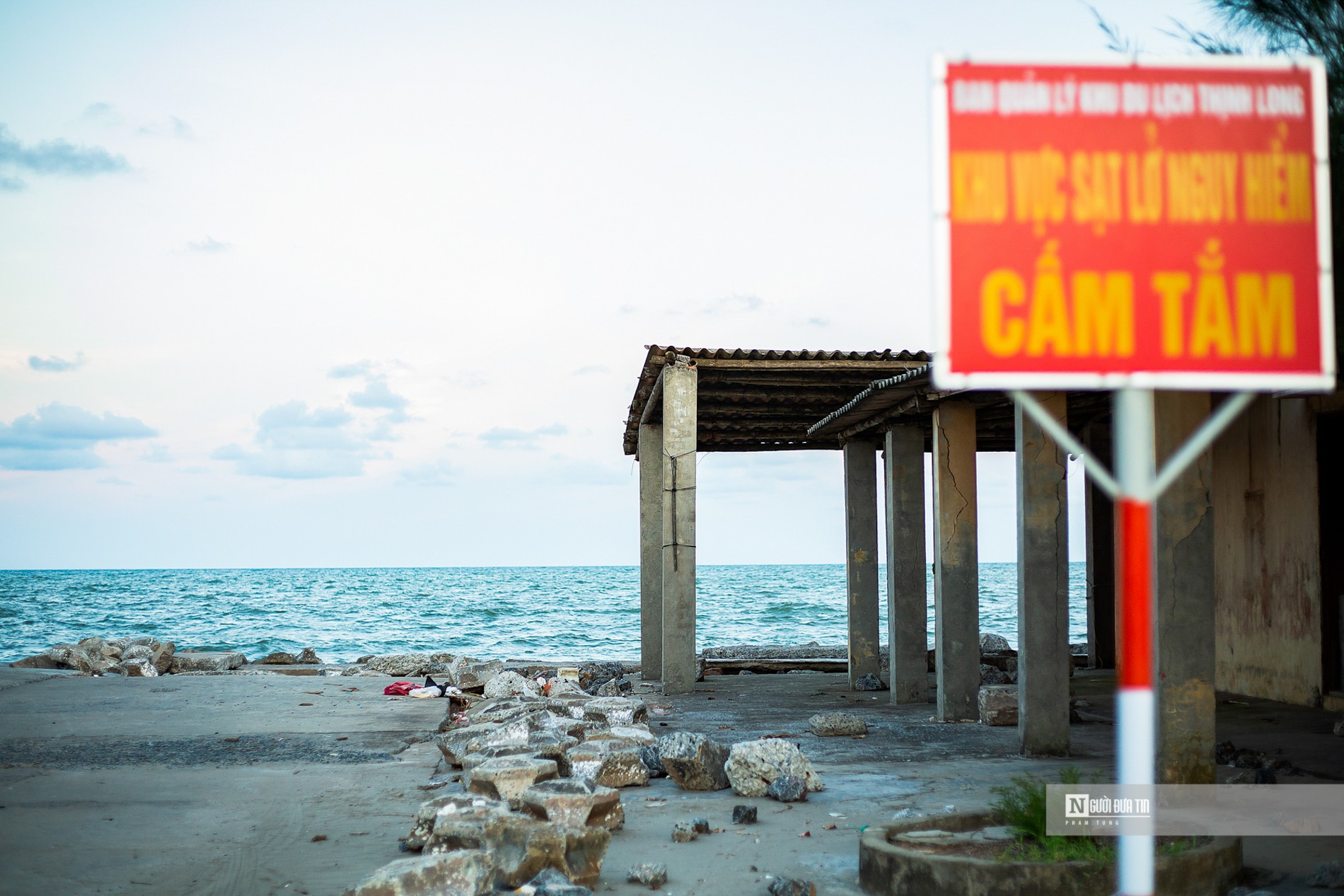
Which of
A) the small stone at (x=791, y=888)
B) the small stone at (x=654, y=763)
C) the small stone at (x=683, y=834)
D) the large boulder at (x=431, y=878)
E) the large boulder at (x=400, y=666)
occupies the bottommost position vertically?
the large boulder at (x=400, y=666)

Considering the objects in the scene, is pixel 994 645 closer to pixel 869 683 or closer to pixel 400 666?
pixel 869 683

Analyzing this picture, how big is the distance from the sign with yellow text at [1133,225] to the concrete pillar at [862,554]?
1280 cm

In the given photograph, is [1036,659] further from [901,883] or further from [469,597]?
[469,597]

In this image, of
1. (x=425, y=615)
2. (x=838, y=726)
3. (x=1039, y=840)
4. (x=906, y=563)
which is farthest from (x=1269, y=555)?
(x=425, y=615)

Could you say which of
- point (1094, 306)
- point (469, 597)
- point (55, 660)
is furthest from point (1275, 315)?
point (469, 597)

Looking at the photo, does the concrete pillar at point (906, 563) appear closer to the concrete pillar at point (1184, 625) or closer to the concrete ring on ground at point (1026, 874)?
the concrete pillar at point (1184, 625)

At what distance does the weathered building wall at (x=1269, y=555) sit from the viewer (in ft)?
39.1

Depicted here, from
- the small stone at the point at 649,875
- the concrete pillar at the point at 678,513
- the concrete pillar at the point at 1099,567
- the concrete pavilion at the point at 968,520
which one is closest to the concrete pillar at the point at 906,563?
the concrete pavilion at the point at 968,520

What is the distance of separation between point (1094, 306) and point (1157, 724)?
5269 mm

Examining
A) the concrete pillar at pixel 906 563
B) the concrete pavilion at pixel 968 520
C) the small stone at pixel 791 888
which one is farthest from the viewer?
the concrete pillar at pixel 906 563

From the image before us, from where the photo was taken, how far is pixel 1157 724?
693cm

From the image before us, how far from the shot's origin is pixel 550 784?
6500 mm

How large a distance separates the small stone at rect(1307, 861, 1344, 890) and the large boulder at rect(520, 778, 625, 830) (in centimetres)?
376

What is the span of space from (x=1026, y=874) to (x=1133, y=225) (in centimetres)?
338
